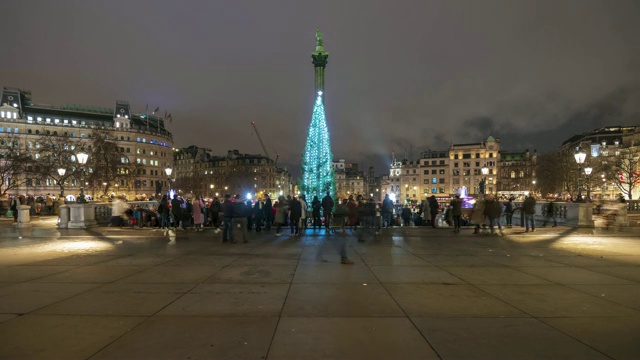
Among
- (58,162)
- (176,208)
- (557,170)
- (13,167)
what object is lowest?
(176,208)

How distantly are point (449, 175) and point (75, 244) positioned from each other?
120m

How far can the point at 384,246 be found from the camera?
48.2ft

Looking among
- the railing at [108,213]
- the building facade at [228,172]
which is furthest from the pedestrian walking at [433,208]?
the building facade at [228,172]

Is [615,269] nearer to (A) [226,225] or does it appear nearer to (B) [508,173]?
(A) [226,225]

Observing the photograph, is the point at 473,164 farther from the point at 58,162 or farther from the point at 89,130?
the point at 89,130

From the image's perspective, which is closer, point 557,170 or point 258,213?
point 258,213

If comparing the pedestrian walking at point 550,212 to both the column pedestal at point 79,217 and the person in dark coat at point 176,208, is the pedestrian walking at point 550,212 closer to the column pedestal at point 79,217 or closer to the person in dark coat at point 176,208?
the person in dark coat at point 176,208

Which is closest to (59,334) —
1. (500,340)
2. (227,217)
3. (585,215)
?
(500,340)

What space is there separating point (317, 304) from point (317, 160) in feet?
96.3

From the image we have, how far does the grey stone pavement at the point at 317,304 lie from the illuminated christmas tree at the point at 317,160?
74.7 feet

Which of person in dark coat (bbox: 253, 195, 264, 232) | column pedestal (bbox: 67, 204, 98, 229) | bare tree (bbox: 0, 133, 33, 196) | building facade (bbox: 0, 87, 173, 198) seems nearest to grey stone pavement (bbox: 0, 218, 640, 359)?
person in dark coat (bbox: 253, 195, 264, 232)

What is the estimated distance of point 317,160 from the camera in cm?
3600

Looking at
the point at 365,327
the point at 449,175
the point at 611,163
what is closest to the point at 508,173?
the point at 449,175

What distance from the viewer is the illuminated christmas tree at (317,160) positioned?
35344 millimetres
